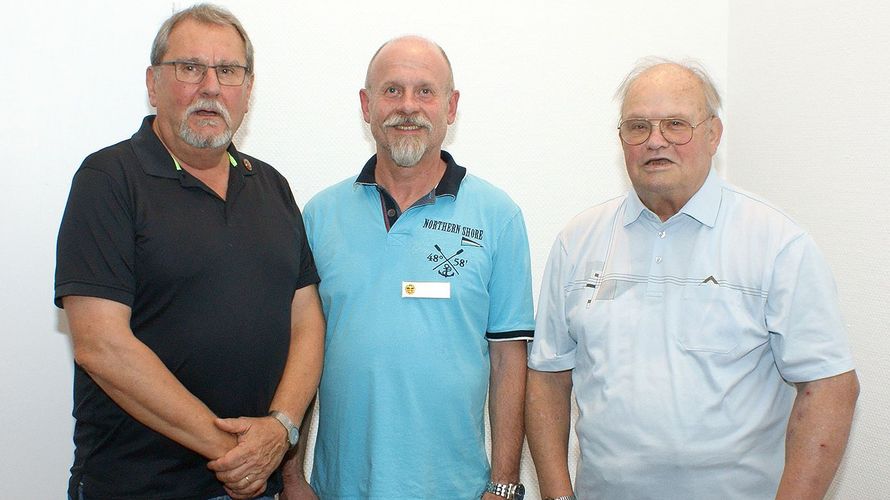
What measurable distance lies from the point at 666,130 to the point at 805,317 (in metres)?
0.59

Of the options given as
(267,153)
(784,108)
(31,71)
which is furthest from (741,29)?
(31,71)

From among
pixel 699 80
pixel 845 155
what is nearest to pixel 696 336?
pixel 699 80

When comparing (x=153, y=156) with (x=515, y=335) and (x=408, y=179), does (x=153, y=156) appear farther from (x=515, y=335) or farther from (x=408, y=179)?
(x=515, y=335)

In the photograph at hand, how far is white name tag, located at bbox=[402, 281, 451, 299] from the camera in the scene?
230 cm

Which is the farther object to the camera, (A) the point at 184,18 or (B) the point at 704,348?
(A) the point at 184,18

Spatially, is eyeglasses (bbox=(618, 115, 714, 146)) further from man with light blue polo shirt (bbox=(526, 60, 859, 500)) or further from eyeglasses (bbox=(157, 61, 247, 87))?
eyeglasses (bbox=(157, 61, 247, 87))

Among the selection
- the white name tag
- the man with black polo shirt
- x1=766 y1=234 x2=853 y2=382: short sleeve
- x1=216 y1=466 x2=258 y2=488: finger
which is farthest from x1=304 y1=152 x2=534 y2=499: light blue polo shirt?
x1=766 y1=234 x2=853 y2=382: short sleeve

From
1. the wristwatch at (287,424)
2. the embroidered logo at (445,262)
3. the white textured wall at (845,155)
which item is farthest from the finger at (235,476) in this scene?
the white textured wall at (845,155)

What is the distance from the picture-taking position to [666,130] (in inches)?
82.8

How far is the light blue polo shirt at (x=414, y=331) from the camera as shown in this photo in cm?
227

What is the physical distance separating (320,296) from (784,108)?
193 cm

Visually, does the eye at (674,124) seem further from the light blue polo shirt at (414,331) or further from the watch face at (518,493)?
the watch face at (518,493)

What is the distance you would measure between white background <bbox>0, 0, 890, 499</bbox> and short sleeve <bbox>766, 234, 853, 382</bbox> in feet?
2.57

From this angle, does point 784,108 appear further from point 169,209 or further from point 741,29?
point 169,209
